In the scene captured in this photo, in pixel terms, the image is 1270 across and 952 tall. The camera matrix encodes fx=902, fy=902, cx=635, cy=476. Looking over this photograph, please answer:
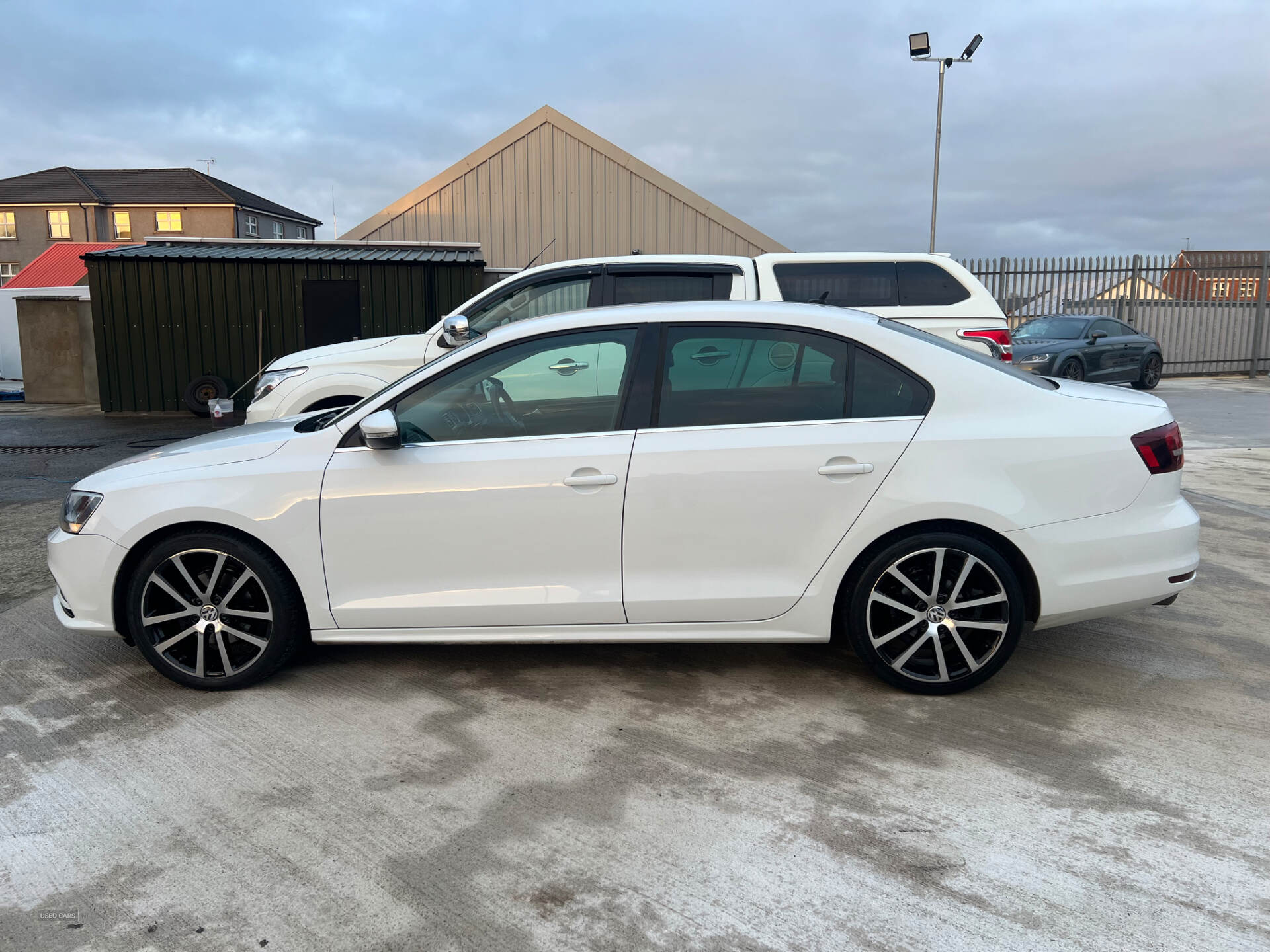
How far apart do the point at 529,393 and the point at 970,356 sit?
1869 millimetres

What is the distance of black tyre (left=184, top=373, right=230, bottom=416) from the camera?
14.3 metres

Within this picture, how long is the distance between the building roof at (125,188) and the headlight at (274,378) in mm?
46910

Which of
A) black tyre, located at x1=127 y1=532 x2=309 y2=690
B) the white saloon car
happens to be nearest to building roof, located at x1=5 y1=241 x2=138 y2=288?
the white saloon car

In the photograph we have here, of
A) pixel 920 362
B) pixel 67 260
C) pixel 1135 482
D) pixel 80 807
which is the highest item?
pixel 67 260

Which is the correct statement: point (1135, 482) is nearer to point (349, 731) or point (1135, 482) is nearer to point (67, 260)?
point (349, 731)

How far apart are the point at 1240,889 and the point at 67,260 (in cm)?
3667

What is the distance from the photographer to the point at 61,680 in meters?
4.02

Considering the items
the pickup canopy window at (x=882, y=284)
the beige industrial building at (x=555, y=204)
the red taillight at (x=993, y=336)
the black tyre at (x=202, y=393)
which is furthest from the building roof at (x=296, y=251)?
the red taillight at (x=993, y=336)

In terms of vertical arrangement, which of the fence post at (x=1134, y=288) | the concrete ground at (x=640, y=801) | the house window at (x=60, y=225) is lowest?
the concrete ground at (x=640, y=801)

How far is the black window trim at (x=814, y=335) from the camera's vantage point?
3.62 m

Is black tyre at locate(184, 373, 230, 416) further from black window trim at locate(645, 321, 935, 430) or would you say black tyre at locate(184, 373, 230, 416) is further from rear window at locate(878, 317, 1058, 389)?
rear window at locate(878, 317, 1058, 389)

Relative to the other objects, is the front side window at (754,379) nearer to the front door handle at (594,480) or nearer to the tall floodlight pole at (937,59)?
the front door handle at (594,480)

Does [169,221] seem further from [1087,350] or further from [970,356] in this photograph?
[970,356]

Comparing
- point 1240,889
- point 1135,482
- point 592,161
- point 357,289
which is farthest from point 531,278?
point 592,161
